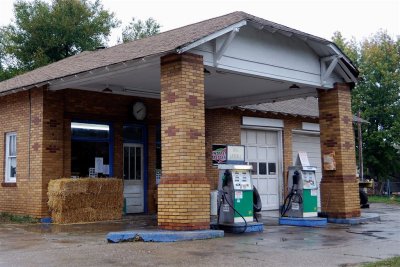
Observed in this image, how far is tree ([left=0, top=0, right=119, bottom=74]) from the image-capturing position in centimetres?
3700

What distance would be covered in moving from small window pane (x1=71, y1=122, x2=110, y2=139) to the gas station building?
0.03 meters

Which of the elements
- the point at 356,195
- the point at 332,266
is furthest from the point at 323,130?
the point at 332,266

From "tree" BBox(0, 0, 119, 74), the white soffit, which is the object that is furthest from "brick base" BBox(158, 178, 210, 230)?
"tree" BBox(0, 0, 119, 74)

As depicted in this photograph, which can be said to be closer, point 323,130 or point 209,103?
point 323,130

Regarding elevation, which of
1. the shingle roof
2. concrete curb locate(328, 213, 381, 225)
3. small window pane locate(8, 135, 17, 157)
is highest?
the shingle roof

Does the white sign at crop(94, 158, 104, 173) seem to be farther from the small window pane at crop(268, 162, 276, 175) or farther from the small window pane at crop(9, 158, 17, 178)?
the small window pane at crop(268, 162, 276, 175)

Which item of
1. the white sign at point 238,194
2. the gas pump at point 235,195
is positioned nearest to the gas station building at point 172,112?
the gas pump at point 235,195

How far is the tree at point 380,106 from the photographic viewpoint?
3747 centimetres

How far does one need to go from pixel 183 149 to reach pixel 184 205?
1.16m

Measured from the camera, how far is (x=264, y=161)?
68.5ft

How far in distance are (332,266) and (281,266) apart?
769 mm

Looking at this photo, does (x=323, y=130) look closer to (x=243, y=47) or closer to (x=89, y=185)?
(x=243, y=47)

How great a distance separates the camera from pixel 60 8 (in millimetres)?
37906

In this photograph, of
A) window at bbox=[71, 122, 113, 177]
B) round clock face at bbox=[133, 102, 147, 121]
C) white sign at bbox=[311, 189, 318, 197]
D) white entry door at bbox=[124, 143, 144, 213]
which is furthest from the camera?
white entry door at bbox=[124, 143, 144, 213]
